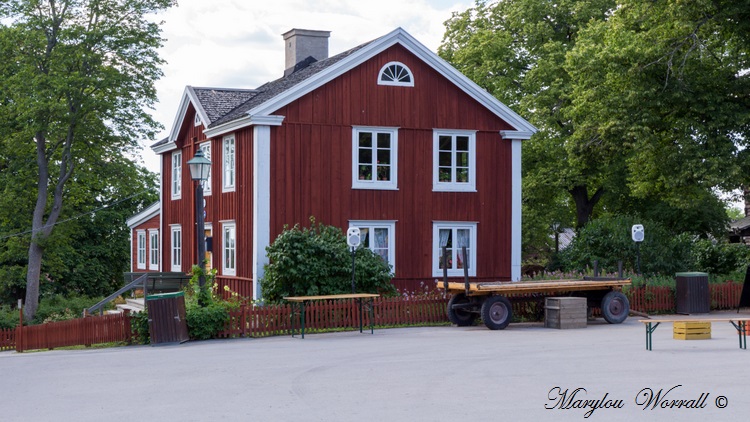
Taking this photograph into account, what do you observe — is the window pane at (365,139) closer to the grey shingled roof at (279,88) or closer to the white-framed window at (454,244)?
the grey shingled roof at (279,88)

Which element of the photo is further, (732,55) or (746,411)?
(732,55)

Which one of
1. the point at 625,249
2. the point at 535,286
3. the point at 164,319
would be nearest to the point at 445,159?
the point at 535,286

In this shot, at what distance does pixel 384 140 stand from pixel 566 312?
8.23 meters

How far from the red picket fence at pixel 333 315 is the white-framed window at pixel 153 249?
1742 centimetres

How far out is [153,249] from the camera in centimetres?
4100

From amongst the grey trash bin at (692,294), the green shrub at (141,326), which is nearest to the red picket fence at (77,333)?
the green shrub at (141,326)

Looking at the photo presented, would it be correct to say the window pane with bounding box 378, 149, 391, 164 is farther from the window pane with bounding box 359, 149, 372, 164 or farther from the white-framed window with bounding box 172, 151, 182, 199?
the white-framed window with bounding box 172, 151, 182, 199

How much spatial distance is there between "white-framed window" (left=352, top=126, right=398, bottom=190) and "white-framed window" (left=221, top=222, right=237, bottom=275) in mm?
3979

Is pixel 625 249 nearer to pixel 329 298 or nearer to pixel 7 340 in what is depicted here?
pixel 329 298

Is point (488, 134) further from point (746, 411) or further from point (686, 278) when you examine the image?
point (746, 411)

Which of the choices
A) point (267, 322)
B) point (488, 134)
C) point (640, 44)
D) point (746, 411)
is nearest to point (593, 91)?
point (640, 44)

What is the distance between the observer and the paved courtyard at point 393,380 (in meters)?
12.2

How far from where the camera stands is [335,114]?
28.1m

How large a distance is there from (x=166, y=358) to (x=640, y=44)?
65.9 feet
